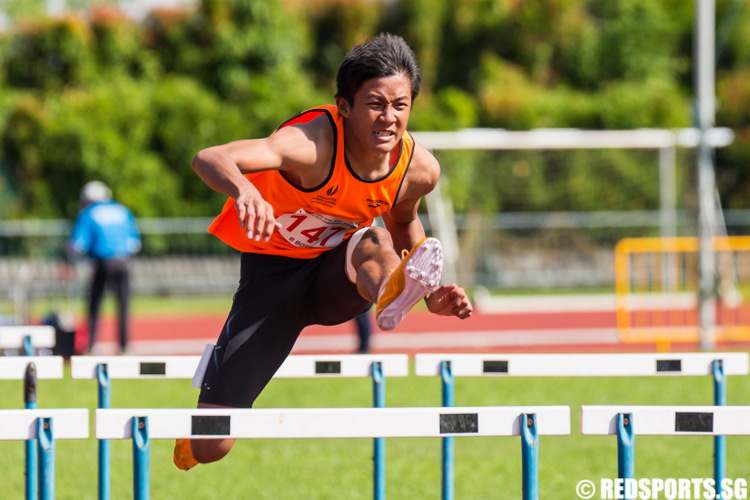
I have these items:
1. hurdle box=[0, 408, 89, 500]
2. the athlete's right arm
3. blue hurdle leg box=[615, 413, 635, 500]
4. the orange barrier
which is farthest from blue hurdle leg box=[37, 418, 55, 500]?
the orange barrier

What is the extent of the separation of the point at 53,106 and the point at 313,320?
52.7 feet

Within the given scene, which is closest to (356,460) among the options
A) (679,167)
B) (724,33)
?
(679,167)

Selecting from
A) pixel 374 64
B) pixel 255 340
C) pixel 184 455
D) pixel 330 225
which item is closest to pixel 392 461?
pixel 184 455

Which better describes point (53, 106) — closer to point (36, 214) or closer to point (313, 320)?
point (36, 214)

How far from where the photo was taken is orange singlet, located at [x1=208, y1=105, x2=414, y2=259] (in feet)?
12.8

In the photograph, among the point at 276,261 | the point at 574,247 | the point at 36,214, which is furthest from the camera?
the point at 36,214

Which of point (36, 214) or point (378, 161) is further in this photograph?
point (36, 214)

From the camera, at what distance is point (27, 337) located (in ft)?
16.6

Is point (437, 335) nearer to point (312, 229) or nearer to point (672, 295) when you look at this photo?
point (672, 295)

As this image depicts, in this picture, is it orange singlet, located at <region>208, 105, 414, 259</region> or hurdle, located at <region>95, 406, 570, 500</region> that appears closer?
hurdle, located at <region>95, 406, 570, 500</region>

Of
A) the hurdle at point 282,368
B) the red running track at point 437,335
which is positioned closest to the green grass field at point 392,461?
the hurdle at point 282,368

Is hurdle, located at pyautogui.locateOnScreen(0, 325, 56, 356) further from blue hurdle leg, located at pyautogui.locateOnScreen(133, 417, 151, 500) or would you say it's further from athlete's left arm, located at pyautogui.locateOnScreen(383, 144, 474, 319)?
blue hurdle leg, located at pyautogui.locateOnScreen(133, 417, 151, 500)

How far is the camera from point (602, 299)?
1645 cm

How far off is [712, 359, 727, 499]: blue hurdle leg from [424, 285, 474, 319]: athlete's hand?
139 cm
